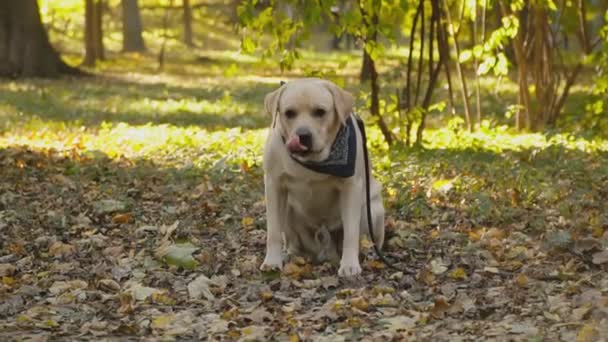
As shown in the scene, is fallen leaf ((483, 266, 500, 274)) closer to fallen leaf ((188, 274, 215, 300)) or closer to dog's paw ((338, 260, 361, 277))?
dog's paw ((338, 260, 361, 277))

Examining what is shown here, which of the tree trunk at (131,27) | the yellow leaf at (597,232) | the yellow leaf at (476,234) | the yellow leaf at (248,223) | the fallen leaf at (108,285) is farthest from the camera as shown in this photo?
the tree trunk at (131,27)

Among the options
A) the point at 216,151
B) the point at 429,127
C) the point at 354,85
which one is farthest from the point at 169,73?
the point at 216,151

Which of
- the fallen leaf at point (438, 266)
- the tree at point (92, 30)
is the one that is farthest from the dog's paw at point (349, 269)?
the tree at point (92, 30)

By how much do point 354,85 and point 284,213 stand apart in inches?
638

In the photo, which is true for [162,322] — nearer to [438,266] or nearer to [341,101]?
[341,101]

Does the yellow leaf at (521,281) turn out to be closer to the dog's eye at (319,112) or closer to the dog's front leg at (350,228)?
the dog's front leg at (350,228)

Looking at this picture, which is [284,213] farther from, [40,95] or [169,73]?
[169,73]

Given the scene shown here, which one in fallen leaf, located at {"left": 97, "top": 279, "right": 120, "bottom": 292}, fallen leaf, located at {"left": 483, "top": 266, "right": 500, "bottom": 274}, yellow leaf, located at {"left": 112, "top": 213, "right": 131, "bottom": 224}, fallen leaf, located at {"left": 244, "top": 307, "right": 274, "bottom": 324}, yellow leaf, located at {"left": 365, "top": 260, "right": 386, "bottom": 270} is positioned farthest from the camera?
yellow leaf, located at {"left": 112, "top": 213, "right": 131, "bottom": 224}

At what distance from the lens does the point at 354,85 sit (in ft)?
74.0

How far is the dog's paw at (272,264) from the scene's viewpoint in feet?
20.9

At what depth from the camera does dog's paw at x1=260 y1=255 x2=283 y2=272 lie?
6359 mm

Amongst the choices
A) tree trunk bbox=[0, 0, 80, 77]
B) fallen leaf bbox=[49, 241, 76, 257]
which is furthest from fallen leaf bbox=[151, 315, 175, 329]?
tree trunk bbox=[0, 0, 80, 77]

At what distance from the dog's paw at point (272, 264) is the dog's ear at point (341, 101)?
98cm

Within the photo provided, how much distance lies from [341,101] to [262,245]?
1.58 meters
